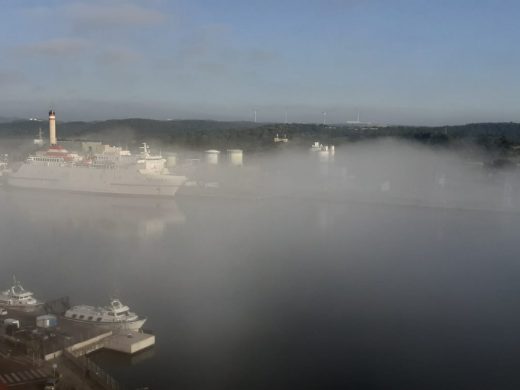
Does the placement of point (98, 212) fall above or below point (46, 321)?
below

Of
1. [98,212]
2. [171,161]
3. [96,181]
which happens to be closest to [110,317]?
[98,212]

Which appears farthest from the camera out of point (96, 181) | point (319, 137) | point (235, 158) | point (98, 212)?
point (319, 137)

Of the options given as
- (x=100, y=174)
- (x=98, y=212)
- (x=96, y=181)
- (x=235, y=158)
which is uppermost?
(x=235, y=158)

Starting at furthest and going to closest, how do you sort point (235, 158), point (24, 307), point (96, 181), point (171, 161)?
1. point (235, 158)
2. point (171, 161)
3. point (96, 181)
4. point (24, 307)

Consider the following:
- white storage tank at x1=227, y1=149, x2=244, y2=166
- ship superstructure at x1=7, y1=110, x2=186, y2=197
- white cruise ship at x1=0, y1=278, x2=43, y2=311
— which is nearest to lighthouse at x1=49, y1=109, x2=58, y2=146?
ship superstructure at x1=7, y1=110, x2=186, y2=197

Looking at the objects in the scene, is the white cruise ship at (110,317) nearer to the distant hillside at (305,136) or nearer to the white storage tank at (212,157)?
the white storage tank at (212,157)

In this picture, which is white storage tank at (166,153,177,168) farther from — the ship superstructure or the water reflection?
the water reflection

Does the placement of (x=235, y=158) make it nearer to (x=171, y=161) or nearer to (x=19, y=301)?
(x=171, y=161)

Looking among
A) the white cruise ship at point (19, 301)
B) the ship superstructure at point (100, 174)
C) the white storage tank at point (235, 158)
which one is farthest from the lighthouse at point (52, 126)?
the white cruise ship at point (19, 301)
